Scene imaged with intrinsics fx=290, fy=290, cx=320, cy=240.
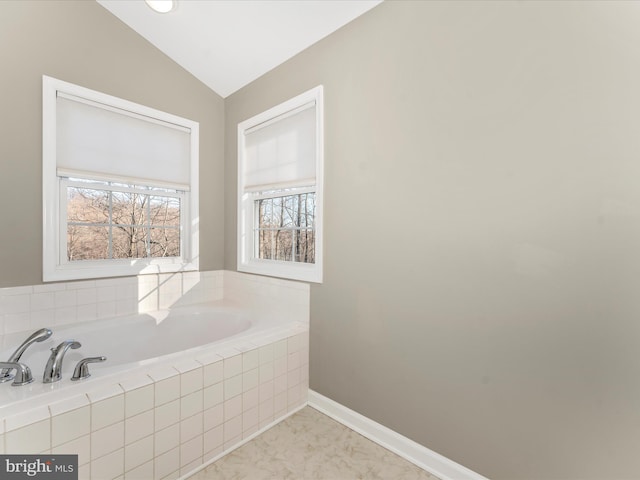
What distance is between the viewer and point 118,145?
2270 mm

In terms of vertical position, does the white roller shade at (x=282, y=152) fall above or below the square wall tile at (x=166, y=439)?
above

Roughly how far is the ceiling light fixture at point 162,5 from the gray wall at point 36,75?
1.40 feet

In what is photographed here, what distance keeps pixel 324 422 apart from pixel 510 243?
5.04 feet

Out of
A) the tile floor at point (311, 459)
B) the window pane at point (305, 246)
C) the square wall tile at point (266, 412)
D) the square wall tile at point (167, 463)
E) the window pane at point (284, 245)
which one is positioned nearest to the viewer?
the square wall tile at point (167, 463)


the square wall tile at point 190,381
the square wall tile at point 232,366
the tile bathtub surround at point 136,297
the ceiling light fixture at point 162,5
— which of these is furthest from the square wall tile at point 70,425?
the ceiling light fixture at point 162,5

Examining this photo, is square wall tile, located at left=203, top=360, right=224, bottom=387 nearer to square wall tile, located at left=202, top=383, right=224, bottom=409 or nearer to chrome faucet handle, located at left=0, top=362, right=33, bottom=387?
square wall tile, located at left=202, top=383, right=224, bottom=409

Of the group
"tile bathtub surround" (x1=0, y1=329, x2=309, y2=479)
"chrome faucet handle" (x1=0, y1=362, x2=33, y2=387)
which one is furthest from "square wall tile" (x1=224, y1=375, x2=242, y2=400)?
"chrome faucet handle" (x1=0, y1=362, x2=33, y2=387)

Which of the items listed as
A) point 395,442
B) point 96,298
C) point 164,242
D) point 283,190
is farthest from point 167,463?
point 283,190

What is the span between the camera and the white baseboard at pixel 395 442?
1.43 m

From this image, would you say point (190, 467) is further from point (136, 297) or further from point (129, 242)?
point (129, 242)

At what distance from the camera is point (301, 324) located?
6.87 ft

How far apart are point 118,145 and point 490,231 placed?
263 centimetres

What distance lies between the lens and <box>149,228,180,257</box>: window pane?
8.36 feet

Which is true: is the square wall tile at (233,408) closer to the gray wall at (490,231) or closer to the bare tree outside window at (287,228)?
the gray wall at (490,231)
